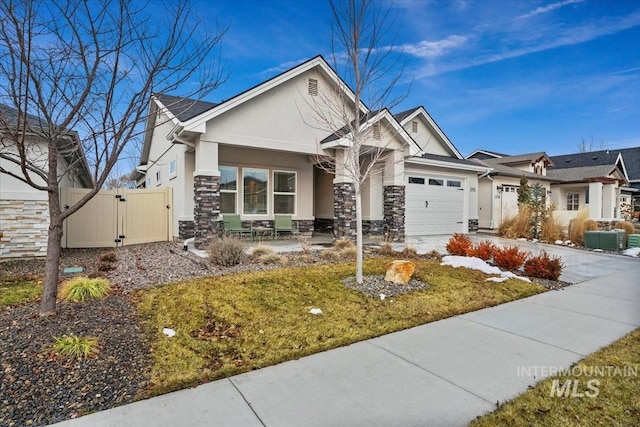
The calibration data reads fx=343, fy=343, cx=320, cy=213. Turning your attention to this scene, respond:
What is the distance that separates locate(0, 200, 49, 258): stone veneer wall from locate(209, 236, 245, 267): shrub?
475cm

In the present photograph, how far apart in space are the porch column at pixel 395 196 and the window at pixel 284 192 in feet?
12.3

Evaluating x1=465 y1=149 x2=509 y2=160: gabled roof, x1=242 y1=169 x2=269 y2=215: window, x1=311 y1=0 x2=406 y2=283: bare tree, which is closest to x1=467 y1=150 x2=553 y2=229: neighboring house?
x1=465 y1=149 x2=509 y2=160: gabled roof

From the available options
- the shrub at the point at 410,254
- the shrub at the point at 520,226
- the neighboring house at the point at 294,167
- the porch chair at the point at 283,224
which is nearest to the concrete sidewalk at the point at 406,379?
the shrub at the point at 410,254

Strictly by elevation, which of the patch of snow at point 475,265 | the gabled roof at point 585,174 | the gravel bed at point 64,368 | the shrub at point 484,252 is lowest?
the gravel bed at point 64,368

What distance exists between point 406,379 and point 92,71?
4887 millimetres

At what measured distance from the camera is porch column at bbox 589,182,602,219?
2194cm

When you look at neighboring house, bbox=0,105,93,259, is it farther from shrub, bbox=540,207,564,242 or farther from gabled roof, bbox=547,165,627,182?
gabled roof, bbox=547,165,627,182

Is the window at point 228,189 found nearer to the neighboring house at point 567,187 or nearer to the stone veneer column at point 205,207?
the stone veneer column at point 205,207

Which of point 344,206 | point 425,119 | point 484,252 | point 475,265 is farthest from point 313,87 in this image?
point 475,265

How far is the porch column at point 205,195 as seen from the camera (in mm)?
9727

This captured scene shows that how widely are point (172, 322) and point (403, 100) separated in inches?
243

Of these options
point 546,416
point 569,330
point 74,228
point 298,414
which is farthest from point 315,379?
point 74,228

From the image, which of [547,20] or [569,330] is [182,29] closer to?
[569,330]

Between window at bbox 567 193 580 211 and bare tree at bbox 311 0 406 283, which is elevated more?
bare tree at bbox 311 0 406 283
